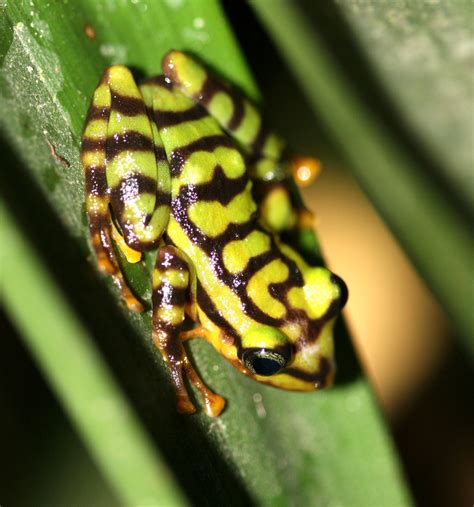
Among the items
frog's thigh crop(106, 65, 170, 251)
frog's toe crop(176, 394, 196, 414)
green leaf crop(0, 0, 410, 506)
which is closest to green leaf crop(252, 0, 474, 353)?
green leaf crop(0, 0, 410, 506)

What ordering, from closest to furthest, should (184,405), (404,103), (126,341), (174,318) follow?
(126,341) → (184,405) → (174,318) → (404,103)

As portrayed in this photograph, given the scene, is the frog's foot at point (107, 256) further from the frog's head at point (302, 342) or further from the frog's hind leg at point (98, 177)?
the frog's head at point (302, 342)

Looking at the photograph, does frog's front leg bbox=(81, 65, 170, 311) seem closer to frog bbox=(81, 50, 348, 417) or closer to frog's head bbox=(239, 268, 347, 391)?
frog bbox=(81, 50, 348, 417)

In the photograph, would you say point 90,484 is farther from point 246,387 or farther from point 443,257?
point 443,257

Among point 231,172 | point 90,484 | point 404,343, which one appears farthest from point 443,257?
point 404,343

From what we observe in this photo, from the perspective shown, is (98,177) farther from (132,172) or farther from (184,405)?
(184,405)

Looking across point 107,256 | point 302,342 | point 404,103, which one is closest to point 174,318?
point 107,256
